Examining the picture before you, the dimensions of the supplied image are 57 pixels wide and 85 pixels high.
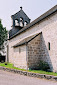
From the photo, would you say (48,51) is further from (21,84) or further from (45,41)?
(21,84)

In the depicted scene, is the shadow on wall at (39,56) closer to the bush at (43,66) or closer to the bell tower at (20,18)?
the bush at (43,66)

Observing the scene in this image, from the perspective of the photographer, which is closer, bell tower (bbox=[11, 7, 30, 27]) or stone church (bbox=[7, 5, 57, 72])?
stone church (bbox=[7, 5, 57, 72])

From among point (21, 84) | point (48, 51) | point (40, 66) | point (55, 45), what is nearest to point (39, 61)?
point (40, 66)

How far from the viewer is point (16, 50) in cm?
1828

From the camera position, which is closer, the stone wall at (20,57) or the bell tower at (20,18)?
the stone wall at (20,57)

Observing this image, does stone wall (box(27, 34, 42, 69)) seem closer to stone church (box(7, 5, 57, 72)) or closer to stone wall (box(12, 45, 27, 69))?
stone church (box(7, 5, 57, 72))

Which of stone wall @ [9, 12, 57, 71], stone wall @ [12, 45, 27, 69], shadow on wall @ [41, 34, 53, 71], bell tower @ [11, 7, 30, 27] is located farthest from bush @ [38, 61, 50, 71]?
bell tower @ [11, 7, 30, 27]

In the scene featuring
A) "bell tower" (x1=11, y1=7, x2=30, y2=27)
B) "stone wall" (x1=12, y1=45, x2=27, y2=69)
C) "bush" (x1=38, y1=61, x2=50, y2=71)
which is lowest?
"bush" (x1=38, y1=61, x2=50, y2=71)

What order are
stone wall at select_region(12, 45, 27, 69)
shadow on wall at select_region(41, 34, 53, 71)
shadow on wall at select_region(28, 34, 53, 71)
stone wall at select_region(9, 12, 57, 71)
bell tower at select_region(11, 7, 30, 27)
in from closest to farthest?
1. stone wall at select_region(9, 12, 57, 71)
2. shadow on wall at select_region(41, 34, 53, 71)
3. shadow on wall at select_region(28, 34, 53, 71)
4. stone wall at select_region(12, 45, 27, 69)
5. bell tower at select_region(11, 7, 30, 27)

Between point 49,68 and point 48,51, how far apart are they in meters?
1.65

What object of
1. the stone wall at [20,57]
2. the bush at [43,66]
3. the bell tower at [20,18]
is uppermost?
the bell tower at [20,18]

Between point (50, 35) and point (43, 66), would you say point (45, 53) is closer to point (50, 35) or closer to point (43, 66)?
point (43, 66)

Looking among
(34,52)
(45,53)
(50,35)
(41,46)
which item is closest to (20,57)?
(34,52)

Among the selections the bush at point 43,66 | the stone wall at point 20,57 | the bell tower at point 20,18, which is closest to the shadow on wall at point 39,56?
the bush at point 43,66
